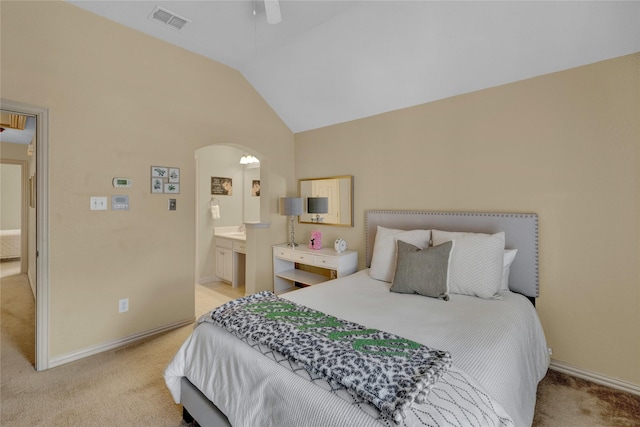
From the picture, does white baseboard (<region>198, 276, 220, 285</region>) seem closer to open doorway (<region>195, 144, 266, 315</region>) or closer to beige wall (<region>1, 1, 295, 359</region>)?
open doorway (<region>195, 144, 266, 315</region>)

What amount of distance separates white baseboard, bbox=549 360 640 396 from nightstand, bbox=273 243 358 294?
1.97 m

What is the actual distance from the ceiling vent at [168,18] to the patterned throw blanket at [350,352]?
2.53 m

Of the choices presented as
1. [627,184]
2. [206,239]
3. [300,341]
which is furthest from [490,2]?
[206,239]

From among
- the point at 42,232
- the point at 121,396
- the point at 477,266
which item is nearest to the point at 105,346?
the point at 121,396

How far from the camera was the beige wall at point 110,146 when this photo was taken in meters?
2.29

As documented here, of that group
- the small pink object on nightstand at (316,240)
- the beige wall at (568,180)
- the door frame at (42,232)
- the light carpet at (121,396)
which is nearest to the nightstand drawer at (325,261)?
the small pink object on nightstand at (316,240)

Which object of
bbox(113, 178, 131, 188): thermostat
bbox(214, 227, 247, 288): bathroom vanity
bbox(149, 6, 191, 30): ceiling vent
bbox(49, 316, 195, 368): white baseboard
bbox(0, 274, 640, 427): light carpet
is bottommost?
bbox(0, 274, 640, 427): light carpet

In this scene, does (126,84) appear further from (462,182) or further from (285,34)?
(462,182)

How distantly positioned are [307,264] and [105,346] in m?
2.15

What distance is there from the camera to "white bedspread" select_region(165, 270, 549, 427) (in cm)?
109

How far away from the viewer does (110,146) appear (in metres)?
2.60

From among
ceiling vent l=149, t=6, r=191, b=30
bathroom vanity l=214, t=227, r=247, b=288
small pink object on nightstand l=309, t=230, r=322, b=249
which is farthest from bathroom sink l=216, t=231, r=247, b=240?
ceiling vent l=149, t=6, r=191, b=30

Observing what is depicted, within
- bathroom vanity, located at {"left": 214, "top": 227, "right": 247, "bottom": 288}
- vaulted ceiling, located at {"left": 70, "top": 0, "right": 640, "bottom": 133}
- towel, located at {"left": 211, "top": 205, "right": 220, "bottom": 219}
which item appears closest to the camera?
vaulted ceiling, located at {"left": 70, "top": 0, "right": 640, "bottom": 133}

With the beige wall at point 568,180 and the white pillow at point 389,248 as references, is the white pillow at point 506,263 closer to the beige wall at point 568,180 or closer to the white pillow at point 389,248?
the beige wall at point 568,180
